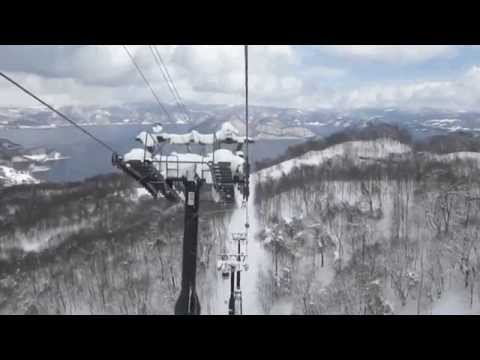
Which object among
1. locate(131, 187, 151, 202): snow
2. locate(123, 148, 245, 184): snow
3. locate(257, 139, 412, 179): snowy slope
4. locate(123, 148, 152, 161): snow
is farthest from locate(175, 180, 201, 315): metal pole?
locate(257, 139, 412, 179): snowy slope

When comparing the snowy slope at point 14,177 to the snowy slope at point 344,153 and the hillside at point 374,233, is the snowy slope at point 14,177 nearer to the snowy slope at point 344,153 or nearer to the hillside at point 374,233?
the snowy slope at point 344,153

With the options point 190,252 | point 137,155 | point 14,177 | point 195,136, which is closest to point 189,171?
point 195,136

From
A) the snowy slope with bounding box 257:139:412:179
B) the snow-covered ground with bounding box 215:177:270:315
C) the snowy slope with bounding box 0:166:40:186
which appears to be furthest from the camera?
the snowy slope with bounding box 0:166:40:186

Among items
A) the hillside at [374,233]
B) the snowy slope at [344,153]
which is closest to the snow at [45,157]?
the snowy slope at [344,153]

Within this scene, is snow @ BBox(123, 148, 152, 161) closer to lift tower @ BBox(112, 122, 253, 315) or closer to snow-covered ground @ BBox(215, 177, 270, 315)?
lift tower @ BBox(112, 122, 253, 315)

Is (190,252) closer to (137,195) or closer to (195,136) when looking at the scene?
(195,136)
